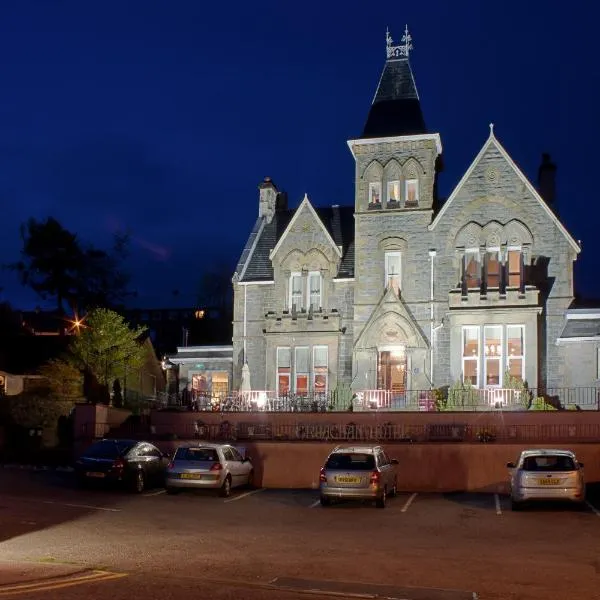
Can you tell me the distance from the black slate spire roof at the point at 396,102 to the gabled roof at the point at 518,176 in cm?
280

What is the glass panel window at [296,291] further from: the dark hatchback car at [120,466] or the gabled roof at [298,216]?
the dark hatchback car at [120,466]

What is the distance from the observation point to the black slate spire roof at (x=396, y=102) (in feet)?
140

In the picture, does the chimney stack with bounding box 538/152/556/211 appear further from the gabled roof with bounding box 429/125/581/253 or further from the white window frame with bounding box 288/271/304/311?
the white window frame with bounding box 288/271/304/311

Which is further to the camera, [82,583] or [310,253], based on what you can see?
[310,253]

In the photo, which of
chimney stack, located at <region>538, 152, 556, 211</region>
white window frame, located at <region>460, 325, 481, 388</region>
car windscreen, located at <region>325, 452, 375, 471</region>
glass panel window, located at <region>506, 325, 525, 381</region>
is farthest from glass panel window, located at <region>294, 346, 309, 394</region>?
car windscreen, located at <region>325, 452, 375, 471</region>

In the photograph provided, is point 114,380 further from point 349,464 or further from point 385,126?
point 349,464

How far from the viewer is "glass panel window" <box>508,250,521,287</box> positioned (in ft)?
131

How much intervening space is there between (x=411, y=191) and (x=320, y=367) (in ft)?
27.6

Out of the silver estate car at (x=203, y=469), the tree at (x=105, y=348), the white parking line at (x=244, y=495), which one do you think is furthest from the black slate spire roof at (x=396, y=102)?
the silver estate car at (x=203, y=469)

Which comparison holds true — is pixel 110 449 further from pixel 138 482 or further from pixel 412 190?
pixel 412 190

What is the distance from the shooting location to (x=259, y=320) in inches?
1745

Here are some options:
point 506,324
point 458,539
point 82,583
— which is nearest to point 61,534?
point 82,583

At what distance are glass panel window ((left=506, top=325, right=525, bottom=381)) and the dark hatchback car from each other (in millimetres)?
15761

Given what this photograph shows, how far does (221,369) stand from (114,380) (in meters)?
4.93
